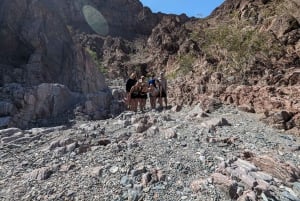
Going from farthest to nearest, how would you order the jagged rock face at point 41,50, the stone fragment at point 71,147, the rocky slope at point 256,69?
1. the jagged rock face at point 41,50
2. the rocky slope at point 256,69
3. the stone fragment at point 71,147

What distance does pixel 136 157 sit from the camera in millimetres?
7801

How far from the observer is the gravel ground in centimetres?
655

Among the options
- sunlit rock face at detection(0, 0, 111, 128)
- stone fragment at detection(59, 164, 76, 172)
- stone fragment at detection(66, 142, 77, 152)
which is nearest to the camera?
stone fragment at detection(59, 164, 76, 172)

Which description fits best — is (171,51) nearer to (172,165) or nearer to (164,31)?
(164,31)

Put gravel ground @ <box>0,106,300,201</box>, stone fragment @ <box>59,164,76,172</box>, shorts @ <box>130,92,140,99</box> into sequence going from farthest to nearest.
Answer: shorts @ <box>130,92,140,99</box> < stone fragment @ <box>59,164,76,172</box> < gravel ground @ <box>0,106,300,201</box>

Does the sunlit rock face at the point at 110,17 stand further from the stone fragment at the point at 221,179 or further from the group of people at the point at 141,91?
Result: the stone fragment at the point at 221,179

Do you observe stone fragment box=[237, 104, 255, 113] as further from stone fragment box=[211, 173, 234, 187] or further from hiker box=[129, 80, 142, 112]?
stone fragment box=[211, 173, 234, 187]

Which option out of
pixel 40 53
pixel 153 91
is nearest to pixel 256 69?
pixel 153 91

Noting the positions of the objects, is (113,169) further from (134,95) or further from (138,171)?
(134,95)

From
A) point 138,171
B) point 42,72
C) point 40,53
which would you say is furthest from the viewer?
point 40,53

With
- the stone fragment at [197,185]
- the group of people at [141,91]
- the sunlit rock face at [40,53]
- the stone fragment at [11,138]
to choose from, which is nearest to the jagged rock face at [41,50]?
the sunlit rock face at [40,53]

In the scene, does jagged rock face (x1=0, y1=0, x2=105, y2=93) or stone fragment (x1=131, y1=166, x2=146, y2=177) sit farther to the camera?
jagged rock face (x1=0, y1=0, x2=105, y2=93)

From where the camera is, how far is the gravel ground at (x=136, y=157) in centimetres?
655

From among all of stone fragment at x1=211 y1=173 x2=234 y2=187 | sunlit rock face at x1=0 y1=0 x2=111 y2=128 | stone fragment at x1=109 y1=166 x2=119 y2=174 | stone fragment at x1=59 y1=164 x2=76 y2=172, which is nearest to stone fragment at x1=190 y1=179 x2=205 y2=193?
stone fragment at x1=211 y1=173 x2=234 y2=187
